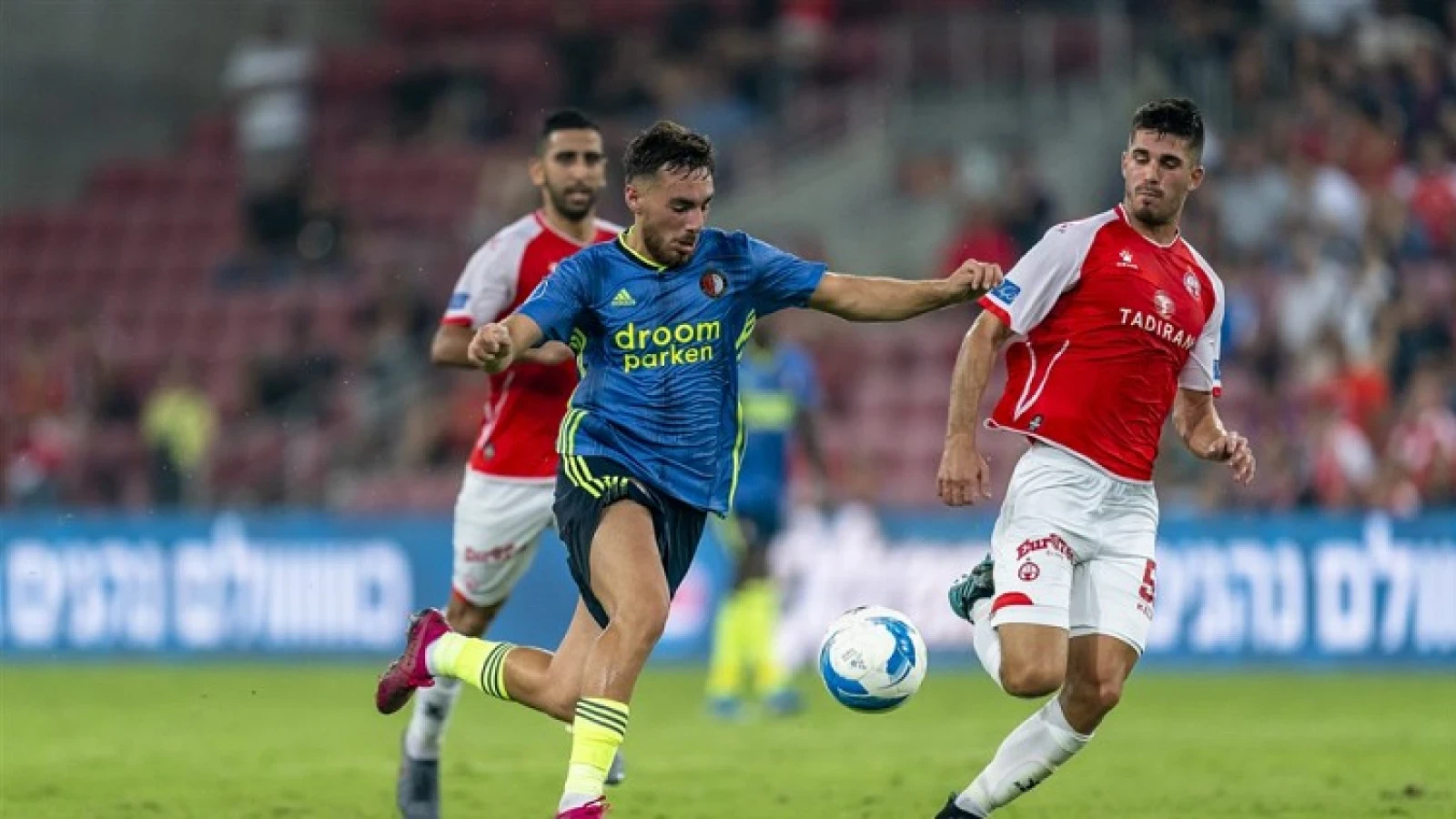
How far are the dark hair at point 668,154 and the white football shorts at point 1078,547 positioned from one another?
174 centimetres

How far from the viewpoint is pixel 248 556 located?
21.7 metres

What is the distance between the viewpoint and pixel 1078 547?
9.24 metres

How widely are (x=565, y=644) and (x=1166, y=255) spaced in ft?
8.92

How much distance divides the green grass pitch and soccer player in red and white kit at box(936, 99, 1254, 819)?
1.53 metres

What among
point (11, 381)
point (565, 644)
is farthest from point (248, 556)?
point (565, 644)

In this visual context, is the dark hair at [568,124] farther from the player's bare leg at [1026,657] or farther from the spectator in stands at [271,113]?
the spectator in stands at [271,113]

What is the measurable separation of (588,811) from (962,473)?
5.90 feet

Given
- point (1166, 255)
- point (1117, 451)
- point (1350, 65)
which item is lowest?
point (1117, 451)

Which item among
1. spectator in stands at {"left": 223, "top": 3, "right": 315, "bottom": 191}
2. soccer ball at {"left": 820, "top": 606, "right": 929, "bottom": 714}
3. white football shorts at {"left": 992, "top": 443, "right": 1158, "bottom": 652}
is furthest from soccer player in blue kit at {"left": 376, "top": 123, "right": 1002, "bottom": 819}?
spectator in stands at {"left": 223, "top": 3, "right": 315, "bottom": 191}

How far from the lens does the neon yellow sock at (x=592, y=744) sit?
27.4ft

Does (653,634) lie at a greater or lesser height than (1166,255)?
lesser

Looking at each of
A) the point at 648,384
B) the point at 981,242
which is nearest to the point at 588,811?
the point at 648,384

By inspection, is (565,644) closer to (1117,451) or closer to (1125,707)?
(1117,451)

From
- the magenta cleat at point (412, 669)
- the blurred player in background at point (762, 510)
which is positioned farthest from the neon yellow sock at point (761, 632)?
the magenta cleat at point (412, 669)
